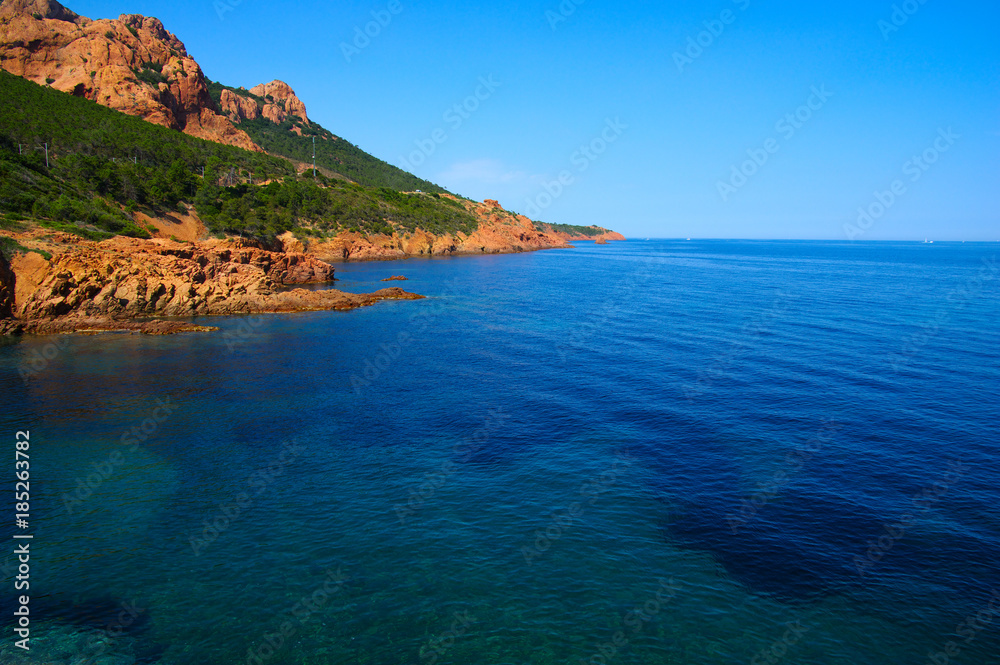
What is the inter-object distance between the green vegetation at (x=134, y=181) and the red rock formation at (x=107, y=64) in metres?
8.61

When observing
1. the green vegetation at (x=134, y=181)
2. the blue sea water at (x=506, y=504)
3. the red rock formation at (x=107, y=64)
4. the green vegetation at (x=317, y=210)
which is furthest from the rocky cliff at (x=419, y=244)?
the blue sea water at (x=506, y=504)

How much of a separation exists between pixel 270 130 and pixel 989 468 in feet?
717

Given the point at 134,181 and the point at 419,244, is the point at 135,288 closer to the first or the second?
the point at 134,181

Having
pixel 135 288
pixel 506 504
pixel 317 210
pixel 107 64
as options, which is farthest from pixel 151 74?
pixel 506 504

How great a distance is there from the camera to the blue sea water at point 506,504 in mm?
12797

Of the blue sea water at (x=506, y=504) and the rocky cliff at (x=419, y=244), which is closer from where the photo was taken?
the blue sea water at (x=506, y=504)

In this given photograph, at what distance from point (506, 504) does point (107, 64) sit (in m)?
160

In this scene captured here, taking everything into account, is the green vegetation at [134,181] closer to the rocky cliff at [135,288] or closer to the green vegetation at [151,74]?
the green vegetation at [151,74]

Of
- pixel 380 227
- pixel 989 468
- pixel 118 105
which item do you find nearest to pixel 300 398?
pixel 989 468

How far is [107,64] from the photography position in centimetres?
12731

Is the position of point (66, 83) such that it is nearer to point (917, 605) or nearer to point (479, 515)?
point (479, 515)

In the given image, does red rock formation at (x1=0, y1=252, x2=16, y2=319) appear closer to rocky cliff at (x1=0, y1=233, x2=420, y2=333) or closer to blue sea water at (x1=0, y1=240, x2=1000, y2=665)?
rocky cliff at (x1=0, y1=233, x2=420, y2=333)

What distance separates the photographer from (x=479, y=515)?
17.8 m

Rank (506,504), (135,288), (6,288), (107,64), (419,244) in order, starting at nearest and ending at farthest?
(506,504), (6,288), (135,288), (107,64), (419,244)
